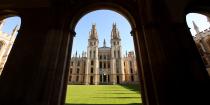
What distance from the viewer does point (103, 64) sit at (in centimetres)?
5341

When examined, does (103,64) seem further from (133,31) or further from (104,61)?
(133,31)

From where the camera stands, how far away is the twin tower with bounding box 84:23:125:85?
156 ft

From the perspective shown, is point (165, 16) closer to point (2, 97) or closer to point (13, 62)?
point (13, 62)

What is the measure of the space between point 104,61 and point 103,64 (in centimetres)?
121

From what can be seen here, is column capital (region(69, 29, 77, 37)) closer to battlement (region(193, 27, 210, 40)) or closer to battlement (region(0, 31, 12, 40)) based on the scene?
battlement (region(193, 27, 210, 40))

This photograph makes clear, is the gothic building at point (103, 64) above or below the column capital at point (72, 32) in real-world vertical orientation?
above

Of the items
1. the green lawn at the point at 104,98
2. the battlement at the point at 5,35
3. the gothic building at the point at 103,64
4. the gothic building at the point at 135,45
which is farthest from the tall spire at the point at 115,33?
the gothic building at the point at 135,45

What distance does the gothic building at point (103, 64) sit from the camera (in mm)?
48031

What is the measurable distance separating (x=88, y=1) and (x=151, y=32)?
232 cm

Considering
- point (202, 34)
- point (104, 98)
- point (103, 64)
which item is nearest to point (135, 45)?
point (104, 98)

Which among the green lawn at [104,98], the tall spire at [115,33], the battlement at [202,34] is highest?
the tall spire at [115,33]

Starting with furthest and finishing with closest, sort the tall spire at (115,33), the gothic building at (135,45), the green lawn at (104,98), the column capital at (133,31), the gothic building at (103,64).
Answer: the tall spire at (115,33) < the gothic building at (103,64) < the green lawn at (104,98) < the column capital at (133,31) < the gothic building at (135,45)

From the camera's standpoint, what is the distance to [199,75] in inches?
132

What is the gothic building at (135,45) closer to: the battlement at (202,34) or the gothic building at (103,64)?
the battlement at (202,34)
